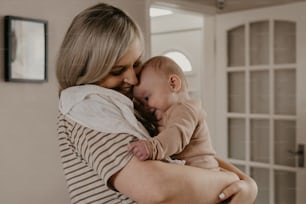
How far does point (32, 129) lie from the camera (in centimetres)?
216

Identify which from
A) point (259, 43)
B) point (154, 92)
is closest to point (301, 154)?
point (259, 43)

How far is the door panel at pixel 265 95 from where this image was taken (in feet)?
10.0

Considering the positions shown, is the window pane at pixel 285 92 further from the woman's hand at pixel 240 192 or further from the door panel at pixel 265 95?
the woman's hand at pixel 240 192

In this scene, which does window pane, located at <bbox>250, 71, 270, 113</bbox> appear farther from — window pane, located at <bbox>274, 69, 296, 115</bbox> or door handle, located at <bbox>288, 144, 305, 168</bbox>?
door handle, located at <bbox>288, 144, 305, 168</bbox>

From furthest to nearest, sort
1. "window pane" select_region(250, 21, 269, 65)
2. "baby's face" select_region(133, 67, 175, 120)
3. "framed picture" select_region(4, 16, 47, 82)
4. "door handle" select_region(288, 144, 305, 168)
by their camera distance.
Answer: "window pane" select_region(250, 21, 269, 65), "door handle" select_region(288, 144, 305, 168), "framed picture" select_region(4, 16, 47, 82), "baby's face" select_region(133, 67, 175, 120)

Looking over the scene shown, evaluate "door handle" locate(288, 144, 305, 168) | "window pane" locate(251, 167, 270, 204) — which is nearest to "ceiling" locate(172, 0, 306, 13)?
"door handle" locate(288, 144, 305, 168)

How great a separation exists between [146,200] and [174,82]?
0.42 metres

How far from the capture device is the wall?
204cm

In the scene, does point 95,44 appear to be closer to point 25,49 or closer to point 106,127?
point 106,127

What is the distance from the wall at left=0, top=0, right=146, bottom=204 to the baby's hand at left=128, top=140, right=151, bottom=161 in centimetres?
130

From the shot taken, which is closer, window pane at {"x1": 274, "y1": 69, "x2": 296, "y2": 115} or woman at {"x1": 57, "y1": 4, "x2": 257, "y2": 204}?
woman at {"x1": 57, "y1": 4, "x2": 257, "y2": 204}

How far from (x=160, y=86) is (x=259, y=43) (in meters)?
2.27

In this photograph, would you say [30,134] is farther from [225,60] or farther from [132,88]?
[225,60]

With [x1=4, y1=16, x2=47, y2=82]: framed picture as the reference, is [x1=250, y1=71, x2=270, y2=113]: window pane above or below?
below
